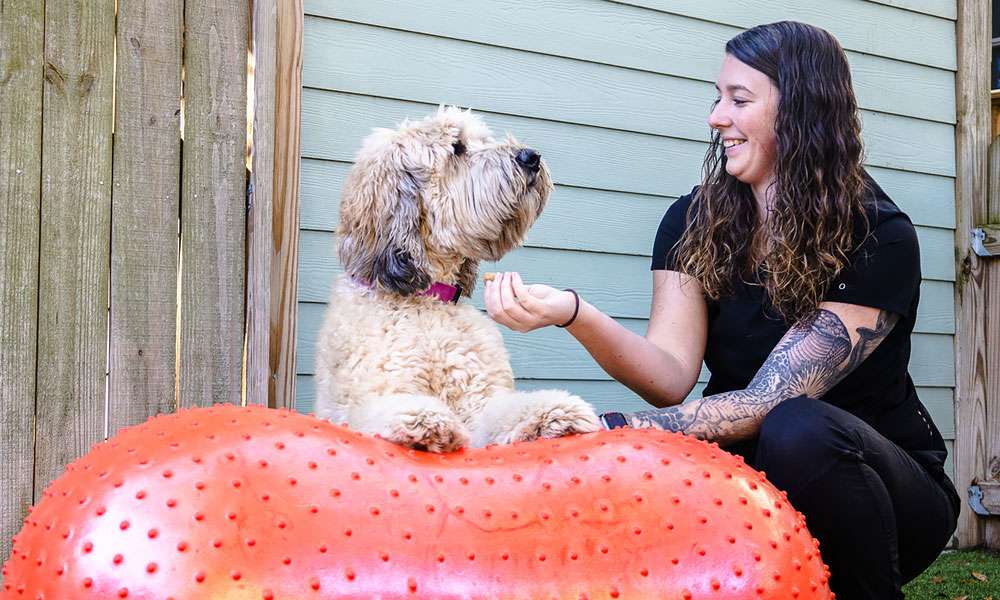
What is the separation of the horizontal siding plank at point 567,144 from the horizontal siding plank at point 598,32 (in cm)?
30

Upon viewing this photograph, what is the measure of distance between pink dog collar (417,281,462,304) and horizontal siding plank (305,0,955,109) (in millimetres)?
1475

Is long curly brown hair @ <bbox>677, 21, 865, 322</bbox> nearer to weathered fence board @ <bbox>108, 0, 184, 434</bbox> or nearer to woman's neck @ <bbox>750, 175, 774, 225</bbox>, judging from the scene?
woman's neck @ <bbox>750, 175, 774, 225</bbox>

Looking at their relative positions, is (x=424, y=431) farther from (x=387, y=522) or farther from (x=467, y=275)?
(x=467, y=275)

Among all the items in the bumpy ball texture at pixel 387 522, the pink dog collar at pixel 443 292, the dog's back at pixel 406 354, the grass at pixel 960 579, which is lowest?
the grass at pixel 960 579

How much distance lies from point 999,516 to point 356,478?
420 cm

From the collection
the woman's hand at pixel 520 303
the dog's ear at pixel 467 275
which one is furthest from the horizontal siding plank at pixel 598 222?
the woman's hand at pixel 520 303

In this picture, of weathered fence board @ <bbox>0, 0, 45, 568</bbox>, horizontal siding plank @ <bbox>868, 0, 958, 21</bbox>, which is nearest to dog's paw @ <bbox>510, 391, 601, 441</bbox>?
weathered fence board @ <bbox>0, 0, 45, 568</bbox>

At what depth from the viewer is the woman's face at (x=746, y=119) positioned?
290 centimetres

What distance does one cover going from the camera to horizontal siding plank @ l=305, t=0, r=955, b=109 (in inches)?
146

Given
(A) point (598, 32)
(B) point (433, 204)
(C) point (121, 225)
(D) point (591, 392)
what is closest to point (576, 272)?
(D) point (591, 392)

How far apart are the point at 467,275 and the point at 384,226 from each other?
32cm

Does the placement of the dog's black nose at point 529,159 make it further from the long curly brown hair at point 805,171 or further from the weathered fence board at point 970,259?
the weathered fence board at point 970,259

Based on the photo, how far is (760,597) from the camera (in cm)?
182

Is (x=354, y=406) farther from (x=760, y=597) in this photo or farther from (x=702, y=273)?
(x=702, y=273)
